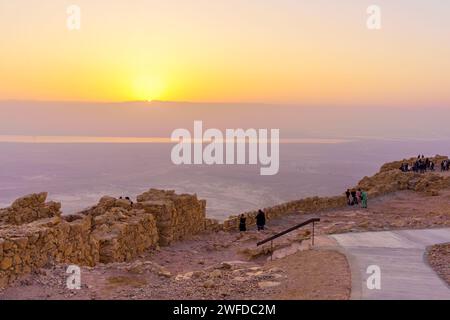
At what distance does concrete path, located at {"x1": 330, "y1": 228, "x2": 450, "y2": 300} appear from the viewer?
25.4 feet

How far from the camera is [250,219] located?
21719 mm

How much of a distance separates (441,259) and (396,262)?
4.17 feet

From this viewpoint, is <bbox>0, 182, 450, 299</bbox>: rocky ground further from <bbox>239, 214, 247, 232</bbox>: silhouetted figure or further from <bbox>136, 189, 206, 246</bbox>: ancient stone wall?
<bbox>239, 214, 247, 232</bbox>: silhouetted figure

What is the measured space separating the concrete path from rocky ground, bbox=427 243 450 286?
150mm

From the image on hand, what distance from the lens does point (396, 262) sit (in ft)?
31.9

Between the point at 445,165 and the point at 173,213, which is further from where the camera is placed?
the point at 445,165

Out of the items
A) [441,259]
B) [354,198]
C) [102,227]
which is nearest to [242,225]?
[354,198]

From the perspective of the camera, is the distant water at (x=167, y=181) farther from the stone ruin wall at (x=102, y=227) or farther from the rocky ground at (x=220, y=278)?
the rocky ground at (x=220, y=278)

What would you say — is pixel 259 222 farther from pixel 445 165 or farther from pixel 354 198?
pixel 445 165

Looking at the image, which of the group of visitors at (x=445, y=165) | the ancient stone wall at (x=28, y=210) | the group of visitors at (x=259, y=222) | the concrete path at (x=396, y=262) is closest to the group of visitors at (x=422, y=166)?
the group of visitors at (x=445, y=165)

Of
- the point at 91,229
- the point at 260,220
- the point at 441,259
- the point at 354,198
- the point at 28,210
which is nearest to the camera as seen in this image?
the point at 441,259

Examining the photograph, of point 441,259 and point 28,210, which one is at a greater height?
point 28,210

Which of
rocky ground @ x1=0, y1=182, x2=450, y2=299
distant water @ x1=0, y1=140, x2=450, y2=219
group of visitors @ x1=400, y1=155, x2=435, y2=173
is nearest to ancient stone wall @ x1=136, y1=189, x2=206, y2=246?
rocky ground @ x1=0, y1=182, x2=450, y2=299

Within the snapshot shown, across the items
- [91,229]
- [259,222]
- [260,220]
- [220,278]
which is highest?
[91,229]
